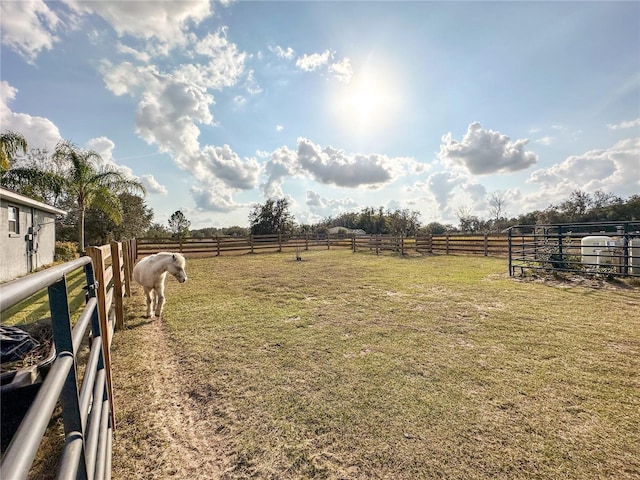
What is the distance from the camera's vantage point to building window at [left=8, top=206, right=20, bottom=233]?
8781 millimetres

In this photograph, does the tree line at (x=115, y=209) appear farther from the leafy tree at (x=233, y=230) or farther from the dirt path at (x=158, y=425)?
the dirt path at (x=158, y=425)

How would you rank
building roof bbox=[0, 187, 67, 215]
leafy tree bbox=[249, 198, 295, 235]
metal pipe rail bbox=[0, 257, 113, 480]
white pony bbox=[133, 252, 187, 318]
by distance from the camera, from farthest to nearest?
leafy tree bbox=[249, 198, 295, 235] → building roof bbox=[0, 187, 67, 215] → white pony bbox=[133, 252, 187, 318] → metal pipe rail bbox=[0, 257, 113, 480]

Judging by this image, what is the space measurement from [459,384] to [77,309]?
5.48 meters

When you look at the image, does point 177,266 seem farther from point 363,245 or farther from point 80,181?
point 363,245

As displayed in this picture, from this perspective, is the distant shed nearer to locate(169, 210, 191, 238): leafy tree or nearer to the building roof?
the building roof

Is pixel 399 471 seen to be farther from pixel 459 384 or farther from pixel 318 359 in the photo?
pixel 318 359

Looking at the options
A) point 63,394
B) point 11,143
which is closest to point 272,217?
point 11,143

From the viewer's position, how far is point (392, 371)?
9.84 ft

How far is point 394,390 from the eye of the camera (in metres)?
2.66

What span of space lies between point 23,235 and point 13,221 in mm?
680

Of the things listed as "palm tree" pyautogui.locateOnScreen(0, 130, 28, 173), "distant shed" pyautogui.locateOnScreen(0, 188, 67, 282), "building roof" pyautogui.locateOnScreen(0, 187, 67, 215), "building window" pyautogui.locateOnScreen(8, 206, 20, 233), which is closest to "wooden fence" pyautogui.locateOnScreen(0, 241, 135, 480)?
"distant shed" pyautogui.locateOnScreen(0, 188, 67, 282)

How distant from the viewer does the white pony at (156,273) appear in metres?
4.82

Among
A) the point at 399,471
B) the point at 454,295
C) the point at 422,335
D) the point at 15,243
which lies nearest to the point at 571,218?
the point at 454,295

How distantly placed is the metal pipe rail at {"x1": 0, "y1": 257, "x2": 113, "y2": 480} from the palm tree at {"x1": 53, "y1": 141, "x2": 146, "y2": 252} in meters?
14.6
